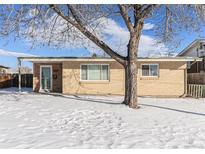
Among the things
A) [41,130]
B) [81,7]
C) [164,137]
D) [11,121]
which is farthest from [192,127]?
[81,7]

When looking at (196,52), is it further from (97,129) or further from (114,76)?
(97,129)

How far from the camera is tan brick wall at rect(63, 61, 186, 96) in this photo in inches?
799

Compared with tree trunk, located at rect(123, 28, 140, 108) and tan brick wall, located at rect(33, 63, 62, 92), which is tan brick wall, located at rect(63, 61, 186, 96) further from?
tree trunk, located at rect(123, 28, 140, 108)

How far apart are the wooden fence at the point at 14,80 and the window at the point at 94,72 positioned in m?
10.8

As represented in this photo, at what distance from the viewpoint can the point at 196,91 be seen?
20.1m

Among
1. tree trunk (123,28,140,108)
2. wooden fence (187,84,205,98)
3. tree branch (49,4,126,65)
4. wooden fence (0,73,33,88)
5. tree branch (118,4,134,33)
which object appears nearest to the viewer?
Answer: tree branch (49,4,126,65)

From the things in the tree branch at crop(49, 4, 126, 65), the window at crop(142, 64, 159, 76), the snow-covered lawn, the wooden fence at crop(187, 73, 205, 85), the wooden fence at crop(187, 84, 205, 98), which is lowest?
the snow-covered lawn

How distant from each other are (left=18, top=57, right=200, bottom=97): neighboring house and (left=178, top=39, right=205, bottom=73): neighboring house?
3638 mm

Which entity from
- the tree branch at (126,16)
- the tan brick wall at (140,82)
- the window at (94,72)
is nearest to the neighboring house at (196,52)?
the tan brick wall at (140,82)

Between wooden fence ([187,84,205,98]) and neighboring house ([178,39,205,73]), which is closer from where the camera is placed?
wooden fence ([187,84,205,98])

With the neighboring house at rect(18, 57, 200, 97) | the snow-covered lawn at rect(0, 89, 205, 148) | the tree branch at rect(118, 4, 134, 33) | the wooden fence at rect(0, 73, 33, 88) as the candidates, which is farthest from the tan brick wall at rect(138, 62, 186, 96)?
the wooden fence at rect(0, 73, 33, 88)

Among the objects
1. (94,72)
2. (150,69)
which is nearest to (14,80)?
(94,72)

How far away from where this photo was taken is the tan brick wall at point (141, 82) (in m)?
20.3

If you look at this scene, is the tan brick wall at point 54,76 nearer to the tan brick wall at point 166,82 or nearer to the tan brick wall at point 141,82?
the tan brick wall at point 141,82
